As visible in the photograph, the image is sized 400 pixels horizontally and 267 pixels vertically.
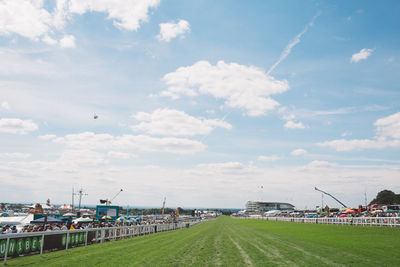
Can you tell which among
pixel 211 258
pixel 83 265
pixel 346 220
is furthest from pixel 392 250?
pixel 346 220

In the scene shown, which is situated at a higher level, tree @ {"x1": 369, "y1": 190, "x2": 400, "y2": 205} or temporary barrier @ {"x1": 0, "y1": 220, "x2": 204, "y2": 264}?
tree @ {"x1": 369, "y1": 190, "x2": 400, "y2": 205}

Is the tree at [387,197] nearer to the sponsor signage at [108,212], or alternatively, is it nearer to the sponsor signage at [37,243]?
the sponsor signage at [108,212]

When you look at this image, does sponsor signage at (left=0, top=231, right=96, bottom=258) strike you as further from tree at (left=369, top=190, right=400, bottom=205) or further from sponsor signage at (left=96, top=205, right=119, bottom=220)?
tree at (left=369, top=190, right=400, bottom=205)

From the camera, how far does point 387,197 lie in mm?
134500

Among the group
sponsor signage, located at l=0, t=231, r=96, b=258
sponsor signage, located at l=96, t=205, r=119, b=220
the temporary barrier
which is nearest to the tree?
sponsor signage, located at l=96, t=205, r=119, b=220

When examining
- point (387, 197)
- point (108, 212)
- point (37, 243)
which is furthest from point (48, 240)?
point (387, 197)

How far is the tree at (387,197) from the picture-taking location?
130125mm

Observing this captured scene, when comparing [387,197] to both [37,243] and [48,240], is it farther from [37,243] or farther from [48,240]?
[37,243]

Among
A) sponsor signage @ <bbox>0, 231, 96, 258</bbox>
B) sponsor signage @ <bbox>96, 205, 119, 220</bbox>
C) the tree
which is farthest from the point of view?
the tree

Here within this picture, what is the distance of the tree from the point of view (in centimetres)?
13012

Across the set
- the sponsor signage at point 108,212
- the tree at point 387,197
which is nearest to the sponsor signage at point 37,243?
the sponsor signage at point 108,212

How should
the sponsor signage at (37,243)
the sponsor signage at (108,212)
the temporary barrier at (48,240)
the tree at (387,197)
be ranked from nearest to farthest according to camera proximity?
the temporary barrier at (48,240), the sponsor signage at (37,243), the sponsor signage at (108,212), the tree at (387,197)

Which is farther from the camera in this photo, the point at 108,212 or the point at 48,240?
the point at 108,212

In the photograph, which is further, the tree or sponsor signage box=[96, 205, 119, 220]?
the tree
